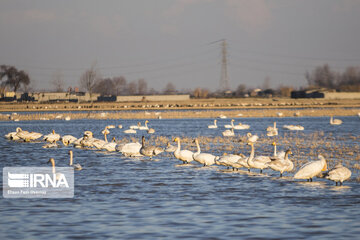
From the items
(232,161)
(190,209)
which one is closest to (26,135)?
(232,161)

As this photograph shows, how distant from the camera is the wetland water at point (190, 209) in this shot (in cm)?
1115

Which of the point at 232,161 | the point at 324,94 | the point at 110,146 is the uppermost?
the point at 324,94

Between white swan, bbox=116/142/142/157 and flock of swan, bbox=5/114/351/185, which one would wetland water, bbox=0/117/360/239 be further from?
white swan, bbox=116/142/142/157

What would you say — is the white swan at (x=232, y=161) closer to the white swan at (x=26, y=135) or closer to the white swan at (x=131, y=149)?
the white swan at (x=131, y=149)

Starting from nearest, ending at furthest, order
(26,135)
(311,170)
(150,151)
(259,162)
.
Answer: (311,170) → (259,162) → (150,151) → (26,135)

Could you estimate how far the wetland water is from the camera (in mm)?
11148

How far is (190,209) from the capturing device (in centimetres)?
1327

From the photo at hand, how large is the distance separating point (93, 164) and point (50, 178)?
463 centimetres

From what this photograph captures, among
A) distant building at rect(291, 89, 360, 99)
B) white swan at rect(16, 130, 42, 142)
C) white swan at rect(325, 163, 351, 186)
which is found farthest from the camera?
distant building at rect(291, 89, 360, 99)

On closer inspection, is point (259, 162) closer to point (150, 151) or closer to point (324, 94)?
point (150, 151)

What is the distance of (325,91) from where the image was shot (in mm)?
115062

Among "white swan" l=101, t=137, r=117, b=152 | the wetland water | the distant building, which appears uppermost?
the distant building

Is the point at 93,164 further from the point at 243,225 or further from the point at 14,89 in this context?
the point at 14,89

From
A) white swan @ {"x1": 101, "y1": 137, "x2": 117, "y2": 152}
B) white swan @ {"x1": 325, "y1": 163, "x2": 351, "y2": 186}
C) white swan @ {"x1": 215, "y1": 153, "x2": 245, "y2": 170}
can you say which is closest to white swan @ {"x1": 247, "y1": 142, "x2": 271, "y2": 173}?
white swan @ {"x1": 215, "y1": 153, "x2": 245, "y2": 170}
